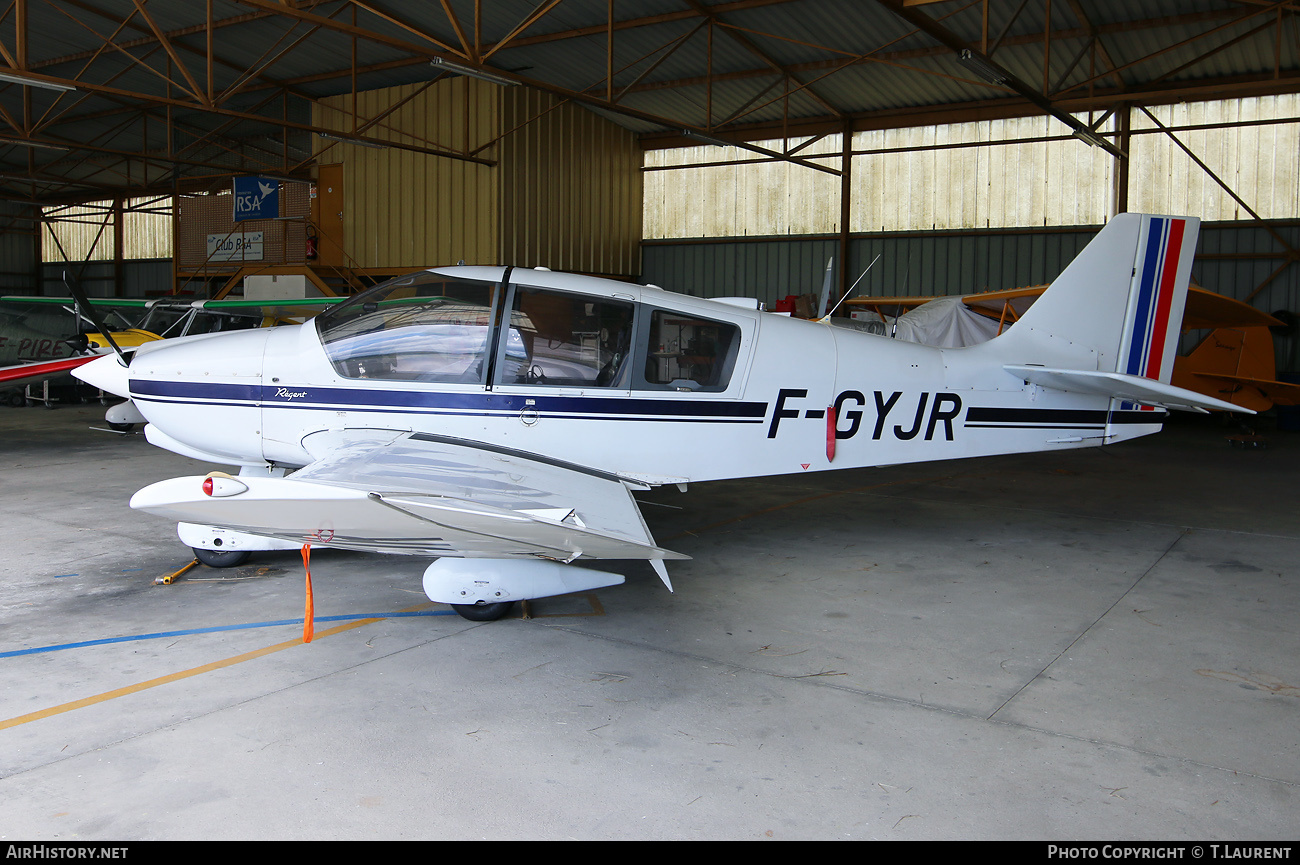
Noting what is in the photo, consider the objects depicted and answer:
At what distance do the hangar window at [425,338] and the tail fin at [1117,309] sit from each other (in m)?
3.75

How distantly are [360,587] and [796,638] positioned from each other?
2.71m

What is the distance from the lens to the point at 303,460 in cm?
570

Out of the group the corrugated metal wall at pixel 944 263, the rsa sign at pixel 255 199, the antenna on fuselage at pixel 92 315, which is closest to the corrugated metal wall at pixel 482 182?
the rsa sign at pixel 255 199

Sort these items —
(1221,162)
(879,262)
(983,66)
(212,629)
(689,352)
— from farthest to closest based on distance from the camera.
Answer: (879,262) < (1221,162) < (983,66) < (689,352) < (212,629)

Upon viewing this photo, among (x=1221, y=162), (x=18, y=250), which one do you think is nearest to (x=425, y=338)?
(x=1221, y=162)

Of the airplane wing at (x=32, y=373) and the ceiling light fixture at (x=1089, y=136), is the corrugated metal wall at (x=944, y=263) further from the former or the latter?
the airplane wing at (x=32, y=373)

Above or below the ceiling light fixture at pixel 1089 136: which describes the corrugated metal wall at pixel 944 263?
below

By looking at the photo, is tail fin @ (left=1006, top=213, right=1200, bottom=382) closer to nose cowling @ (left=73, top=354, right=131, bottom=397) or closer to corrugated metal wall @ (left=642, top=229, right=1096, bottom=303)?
nose cowling @ (left=73, top=354, right=131, bottom=397)

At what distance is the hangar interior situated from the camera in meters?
3.12

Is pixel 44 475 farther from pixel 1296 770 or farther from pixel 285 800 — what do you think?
pixel 1296 770

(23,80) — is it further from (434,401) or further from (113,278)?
(113,278)

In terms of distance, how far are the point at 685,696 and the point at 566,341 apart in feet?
8.13

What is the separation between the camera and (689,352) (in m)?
5.79

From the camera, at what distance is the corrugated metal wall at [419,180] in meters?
19.9
